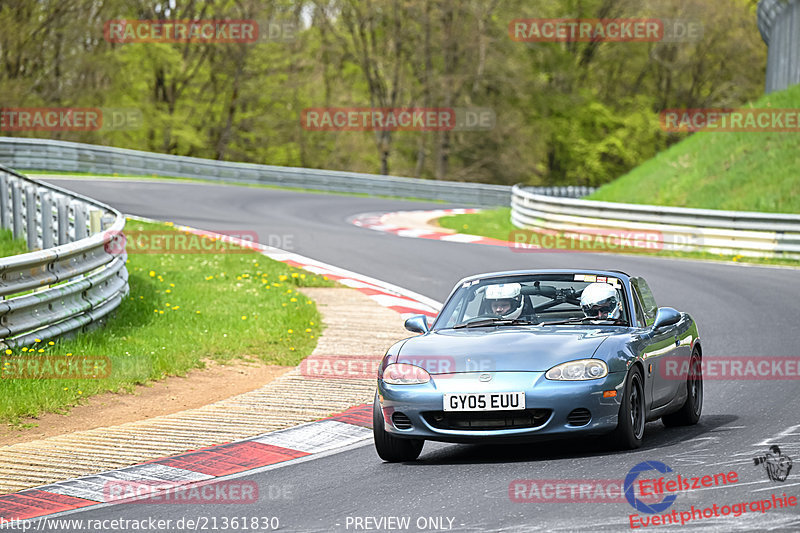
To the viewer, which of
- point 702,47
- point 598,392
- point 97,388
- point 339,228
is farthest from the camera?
point 702,47

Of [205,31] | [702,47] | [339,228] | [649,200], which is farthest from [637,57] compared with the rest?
[339,228]

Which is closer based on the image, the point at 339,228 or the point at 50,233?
the point at 50,233

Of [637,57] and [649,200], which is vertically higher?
[637,57]

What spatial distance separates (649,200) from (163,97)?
33.0m

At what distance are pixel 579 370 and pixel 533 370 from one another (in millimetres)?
290

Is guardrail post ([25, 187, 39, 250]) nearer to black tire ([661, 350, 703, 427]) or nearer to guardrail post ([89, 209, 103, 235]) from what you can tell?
guardrail post ([89, 209, 103, 235])

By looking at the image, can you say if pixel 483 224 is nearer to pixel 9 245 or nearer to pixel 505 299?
pixel 9 245

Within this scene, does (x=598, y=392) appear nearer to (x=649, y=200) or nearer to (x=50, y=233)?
(x=50, y=233)

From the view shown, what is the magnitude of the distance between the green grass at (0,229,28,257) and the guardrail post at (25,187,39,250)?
125mm

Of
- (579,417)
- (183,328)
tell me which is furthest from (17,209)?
A: (579,417)

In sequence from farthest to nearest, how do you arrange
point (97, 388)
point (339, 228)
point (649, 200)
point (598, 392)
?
point (649, 200) → point (339, 228) → point (97, 388) → point (598, 392)

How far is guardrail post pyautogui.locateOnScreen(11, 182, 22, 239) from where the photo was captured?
17.0 meters

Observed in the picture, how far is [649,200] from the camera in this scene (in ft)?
93.2

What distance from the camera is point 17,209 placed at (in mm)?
17016
